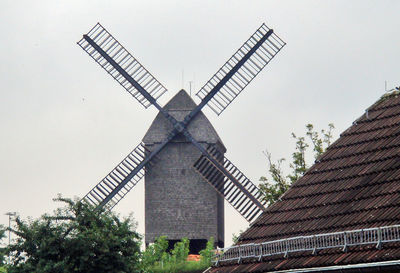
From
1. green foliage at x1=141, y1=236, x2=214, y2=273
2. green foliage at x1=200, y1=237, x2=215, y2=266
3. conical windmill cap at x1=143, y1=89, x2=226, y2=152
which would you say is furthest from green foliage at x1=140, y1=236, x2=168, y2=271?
conical windmill cap at x1=143, y1=89, x2=226, y2=152

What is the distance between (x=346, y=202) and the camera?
73.9 feet

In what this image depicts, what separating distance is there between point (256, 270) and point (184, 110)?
32.0 m

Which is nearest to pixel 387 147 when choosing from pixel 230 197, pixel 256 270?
pixel 256 270

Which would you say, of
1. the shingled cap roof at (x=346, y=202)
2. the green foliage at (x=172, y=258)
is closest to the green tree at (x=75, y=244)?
the green foliage at (x=172, y=258)

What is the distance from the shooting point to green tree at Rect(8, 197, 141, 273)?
40.6m

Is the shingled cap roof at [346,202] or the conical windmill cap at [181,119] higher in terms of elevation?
the conical windmill cap at [181,119]

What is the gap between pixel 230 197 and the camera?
177 ft

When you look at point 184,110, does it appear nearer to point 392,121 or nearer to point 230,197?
point 230,197

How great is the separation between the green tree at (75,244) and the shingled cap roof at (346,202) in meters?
16.9

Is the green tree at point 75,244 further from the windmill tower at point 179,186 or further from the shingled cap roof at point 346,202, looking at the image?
the shingled cap roof at point 346,202

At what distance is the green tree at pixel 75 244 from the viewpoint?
40625mm

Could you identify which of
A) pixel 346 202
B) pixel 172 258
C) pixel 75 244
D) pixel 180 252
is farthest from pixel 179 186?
pixel 346 202

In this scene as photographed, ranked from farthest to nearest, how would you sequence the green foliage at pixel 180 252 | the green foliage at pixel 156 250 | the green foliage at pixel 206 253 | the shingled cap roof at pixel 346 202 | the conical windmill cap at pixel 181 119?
the conical windmill cap at pixel 181 119 → the green foliage at pixel 156 250 → the green foliage at pixel 180 252 → the green foliage at pixel 206 253 → the shingled cap roof at pixel 346 202

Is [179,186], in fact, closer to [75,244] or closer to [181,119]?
[181,119]
